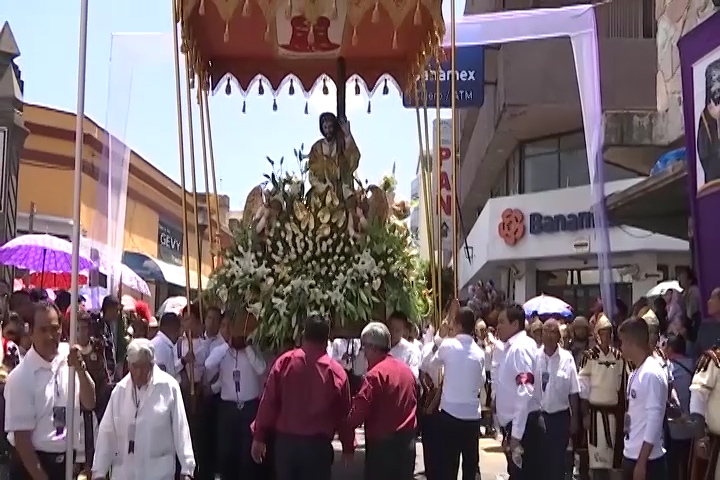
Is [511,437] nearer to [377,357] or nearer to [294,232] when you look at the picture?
[377,357]

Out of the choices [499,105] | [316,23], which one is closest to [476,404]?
[316,23]

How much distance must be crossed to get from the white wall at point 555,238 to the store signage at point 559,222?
4.0 inches

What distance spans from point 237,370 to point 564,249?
628 inches

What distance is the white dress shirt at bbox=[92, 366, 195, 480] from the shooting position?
219 inches

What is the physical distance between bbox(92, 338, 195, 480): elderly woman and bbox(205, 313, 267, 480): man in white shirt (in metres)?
2.50

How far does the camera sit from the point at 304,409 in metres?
6.62

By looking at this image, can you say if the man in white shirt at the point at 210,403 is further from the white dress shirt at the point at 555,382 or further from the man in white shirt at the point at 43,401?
the white dress shirt at the point at 555,382

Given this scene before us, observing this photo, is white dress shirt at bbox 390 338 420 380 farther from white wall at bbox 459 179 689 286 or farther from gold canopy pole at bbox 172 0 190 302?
white wall at bbox 459 179 689 286

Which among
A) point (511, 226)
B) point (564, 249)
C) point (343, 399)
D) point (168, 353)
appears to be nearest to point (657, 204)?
point (168, 353)

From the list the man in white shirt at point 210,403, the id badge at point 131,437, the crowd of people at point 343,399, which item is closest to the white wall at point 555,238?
the crowd of people at point 343,399

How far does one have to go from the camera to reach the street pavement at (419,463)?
30.4 ft

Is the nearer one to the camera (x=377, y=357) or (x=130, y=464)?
(x=130, y=464)

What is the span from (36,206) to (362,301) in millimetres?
17337

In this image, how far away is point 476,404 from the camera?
8203 millimetres
